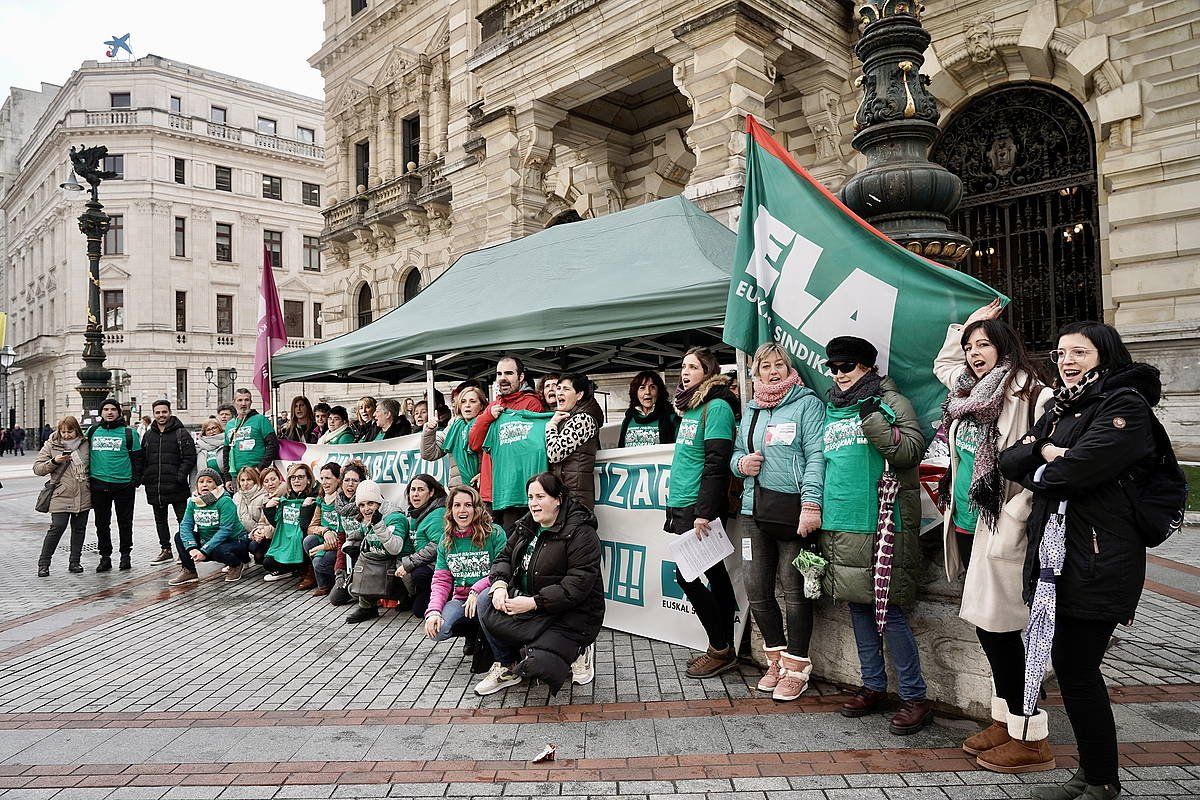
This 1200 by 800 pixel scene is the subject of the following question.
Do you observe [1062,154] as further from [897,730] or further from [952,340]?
[897,730]

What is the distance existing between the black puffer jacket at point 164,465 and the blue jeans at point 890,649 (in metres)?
8.71

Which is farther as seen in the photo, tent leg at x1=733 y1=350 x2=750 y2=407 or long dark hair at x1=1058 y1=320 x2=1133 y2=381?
tent leg at x1=733 y1=350 x2=750 y2=407

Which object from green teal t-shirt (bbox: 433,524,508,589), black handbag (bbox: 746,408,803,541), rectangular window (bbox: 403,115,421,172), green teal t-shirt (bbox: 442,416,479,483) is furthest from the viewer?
rectangular window (bbox: 403,115,421,172)

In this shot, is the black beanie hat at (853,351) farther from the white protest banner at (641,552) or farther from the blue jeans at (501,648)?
the blue jeans at (501,648)

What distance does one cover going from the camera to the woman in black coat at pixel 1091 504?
2830 mm

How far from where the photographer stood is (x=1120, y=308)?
1132 centimetres

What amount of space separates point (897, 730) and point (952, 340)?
2.10m

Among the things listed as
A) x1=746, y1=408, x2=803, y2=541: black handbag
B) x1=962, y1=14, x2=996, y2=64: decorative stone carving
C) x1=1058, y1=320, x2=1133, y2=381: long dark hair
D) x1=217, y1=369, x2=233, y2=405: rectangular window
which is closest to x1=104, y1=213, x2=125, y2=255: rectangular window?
x1=217, y1=369, x2=233, y2=405: rectangular window

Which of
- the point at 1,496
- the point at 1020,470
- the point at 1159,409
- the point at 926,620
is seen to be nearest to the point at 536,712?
the point at 926,620

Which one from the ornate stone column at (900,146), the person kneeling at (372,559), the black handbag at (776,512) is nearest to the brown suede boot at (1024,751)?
the black handbag at (776,512)

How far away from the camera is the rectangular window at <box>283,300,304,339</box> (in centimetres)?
5245

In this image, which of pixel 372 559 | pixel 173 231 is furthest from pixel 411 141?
pixel 173 231

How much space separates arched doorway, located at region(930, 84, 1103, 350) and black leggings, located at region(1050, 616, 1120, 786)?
10918 mm

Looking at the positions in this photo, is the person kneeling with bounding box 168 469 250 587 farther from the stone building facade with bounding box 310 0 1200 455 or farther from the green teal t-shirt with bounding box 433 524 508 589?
the stone building facade with bounding box 310 0 1200 455
